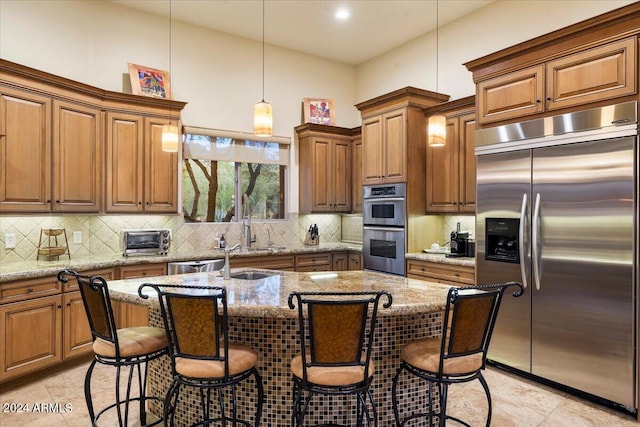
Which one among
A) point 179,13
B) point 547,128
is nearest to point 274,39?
point 179,13

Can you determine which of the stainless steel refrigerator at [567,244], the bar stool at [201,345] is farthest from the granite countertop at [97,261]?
the stainless steel refrigerator at [567,244]

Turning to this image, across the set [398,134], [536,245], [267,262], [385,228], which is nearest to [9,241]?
[267,262]

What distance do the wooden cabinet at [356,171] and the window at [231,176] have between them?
0.95 m

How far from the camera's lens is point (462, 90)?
16.3ft

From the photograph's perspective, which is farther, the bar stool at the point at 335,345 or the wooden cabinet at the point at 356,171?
the wooden cabinet at the point at 356,171

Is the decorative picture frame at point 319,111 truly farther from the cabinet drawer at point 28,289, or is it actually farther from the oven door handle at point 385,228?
the cabinet drawer at point 28,289

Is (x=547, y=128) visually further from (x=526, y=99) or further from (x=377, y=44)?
(x=377, y=44)

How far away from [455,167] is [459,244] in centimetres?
83

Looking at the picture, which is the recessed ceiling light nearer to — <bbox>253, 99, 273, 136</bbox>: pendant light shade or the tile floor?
<bbox>253, 99, 273, 136</bbox>: pendant light shade

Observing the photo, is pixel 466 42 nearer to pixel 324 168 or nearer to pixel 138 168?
pixel 324 168

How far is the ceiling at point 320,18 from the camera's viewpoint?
15.3 feet

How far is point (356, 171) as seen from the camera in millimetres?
5984

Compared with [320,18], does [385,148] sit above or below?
below

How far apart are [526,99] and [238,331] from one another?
2927 millimetres
